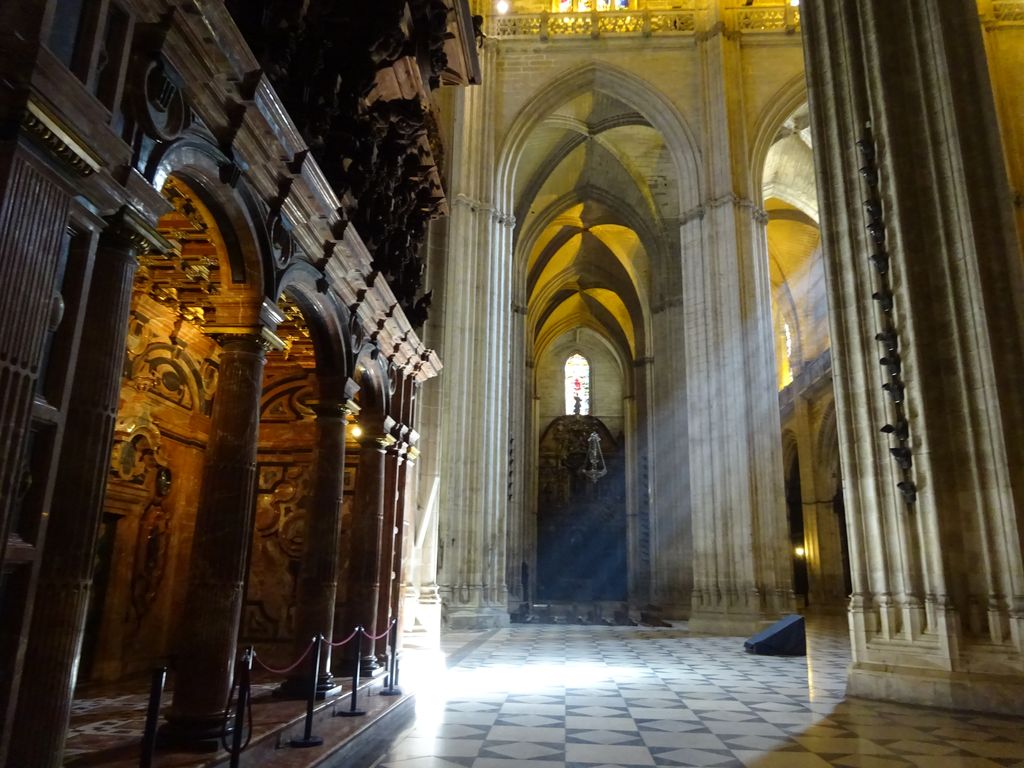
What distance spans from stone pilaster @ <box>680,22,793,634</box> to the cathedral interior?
0.08 m

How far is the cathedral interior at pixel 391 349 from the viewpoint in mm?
2699

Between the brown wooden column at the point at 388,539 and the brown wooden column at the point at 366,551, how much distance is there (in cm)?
20

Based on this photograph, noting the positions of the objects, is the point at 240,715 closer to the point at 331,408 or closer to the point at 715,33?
the point at 331,408

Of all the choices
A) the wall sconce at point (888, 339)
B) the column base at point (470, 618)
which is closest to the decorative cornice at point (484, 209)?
the column base at point (470, 618)

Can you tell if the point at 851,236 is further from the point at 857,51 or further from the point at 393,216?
the point at 393,216

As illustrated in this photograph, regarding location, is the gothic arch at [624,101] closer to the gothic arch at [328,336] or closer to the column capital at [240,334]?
the gothic arch at [328,336]

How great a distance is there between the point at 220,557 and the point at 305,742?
1.28 m

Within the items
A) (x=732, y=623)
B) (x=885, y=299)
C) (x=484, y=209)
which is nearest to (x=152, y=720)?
(x=885, y=299)

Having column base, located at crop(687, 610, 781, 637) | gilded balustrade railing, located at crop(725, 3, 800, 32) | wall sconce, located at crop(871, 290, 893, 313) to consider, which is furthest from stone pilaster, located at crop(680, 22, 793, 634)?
wall sconce, located at crop(871, 290, 893, 313)

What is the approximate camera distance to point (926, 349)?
7180 millimetres

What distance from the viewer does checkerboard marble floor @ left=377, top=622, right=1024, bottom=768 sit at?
4.48m

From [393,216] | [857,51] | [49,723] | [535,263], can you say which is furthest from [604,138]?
[49,723]

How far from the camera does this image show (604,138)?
23828 mm

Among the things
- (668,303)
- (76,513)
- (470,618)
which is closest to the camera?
(76,513)
